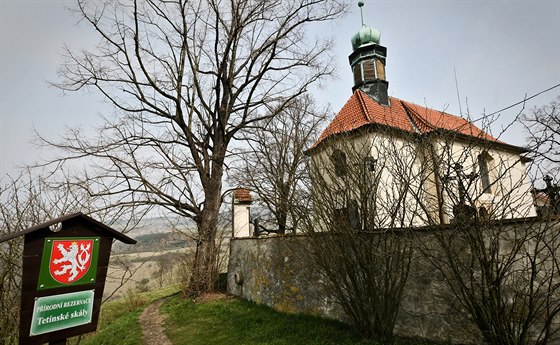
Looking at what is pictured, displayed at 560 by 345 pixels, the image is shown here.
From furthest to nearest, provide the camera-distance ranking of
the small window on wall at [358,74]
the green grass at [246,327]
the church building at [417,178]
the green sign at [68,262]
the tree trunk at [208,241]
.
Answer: the small window on wall at [358,74] → the tree trunk at [208,241] → the green grass at [246,327] → the church building at [417,178] → the green sign at [68,262]

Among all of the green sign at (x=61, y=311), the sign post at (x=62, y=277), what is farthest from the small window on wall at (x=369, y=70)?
the green sign at (x=61, y=311)

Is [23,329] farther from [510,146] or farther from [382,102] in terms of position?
[510,146]

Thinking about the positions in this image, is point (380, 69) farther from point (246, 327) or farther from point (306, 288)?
point (246, 327)

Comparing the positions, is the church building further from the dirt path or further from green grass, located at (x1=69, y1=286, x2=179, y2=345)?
green grass, located at (x1=69, y1=286, x2=179, y2=345)

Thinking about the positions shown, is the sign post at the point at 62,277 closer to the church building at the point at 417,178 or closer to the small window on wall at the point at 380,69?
the church building at the point at 417,178

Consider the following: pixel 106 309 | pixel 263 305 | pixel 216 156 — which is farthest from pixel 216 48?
pixel 106 309

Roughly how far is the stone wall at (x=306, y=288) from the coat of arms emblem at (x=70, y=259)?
3990mm

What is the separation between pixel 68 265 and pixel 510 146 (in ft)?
70.0

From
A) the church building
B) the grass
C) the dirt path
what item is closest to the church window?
the church building

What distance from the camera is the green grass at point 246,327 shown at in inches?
226

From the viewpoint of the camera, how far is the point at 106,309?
13.2m

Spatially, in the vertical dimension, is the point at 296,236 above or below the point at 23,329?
above

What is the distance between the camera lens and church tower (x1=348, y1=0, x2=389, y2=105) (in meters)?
17.8

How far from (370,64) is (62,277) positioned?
61.4 ft
